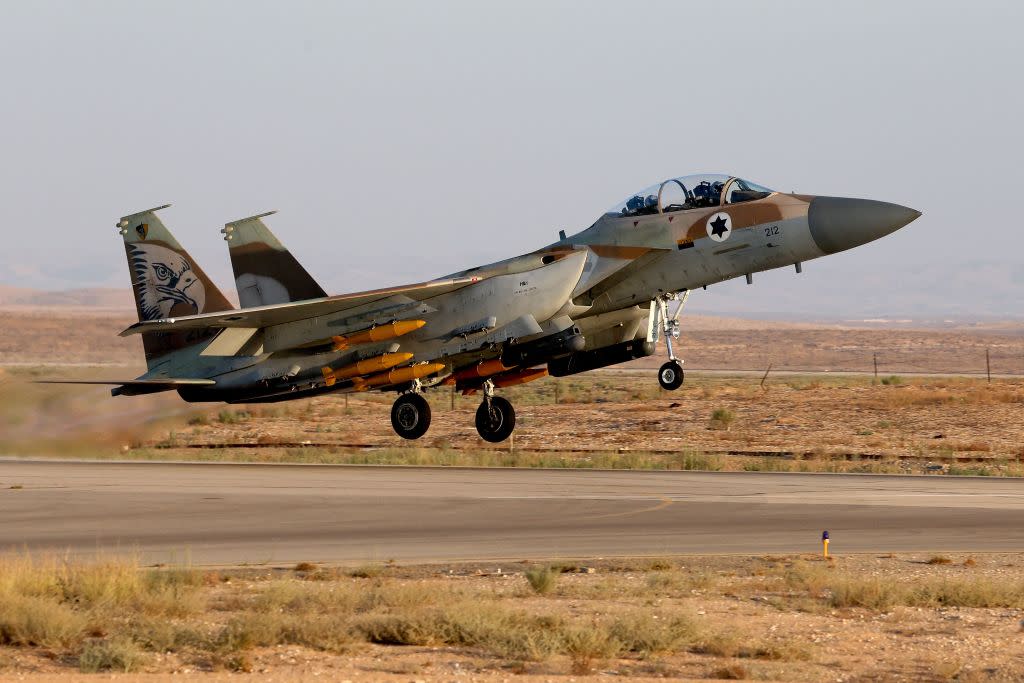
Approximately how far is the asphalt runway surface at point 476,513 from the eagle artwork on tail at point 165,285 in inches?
142

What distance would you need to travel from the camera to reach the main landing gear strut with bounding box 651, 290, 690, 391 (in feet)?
73.1

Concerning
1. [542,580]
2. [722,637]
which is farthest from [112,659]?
[722,637]

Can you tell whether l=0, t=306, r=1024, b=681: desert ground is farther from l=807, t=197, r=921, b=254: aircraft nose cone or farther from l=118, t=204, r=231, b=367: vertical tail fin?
l=807, t=197, r=921, b=254: aircraft nose cone

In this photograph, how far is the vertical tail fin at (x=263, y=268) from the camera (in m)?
26.2

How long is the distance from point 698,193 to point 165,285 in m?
11.0

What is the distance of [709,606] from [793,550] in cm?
431

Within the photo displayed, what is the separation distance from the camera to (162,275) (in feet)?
88.1

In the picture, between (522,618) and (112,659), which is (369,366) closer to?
(522,618)

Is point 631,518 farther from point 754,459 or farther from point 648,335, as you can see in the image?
point 754,459

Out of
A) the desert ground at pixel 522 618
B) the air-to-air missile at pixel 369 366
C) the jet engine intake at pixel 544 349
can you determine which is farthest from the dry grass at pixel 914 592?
the air-to-air missile at pixel 369 366

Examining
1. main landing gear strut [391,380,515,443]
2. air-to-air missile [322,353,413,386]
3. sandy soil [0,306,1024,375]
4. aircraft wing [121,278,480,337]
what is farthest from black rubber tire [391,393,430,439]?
sandy soil [0,306,1024,375]

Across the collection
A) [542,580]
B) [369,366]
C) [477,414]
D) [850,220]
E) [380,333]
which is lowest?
[542,580]

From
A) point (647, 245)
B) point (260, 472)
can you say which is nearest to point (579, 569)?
point (647, 245)

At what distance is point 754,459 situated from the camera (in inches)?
1351
